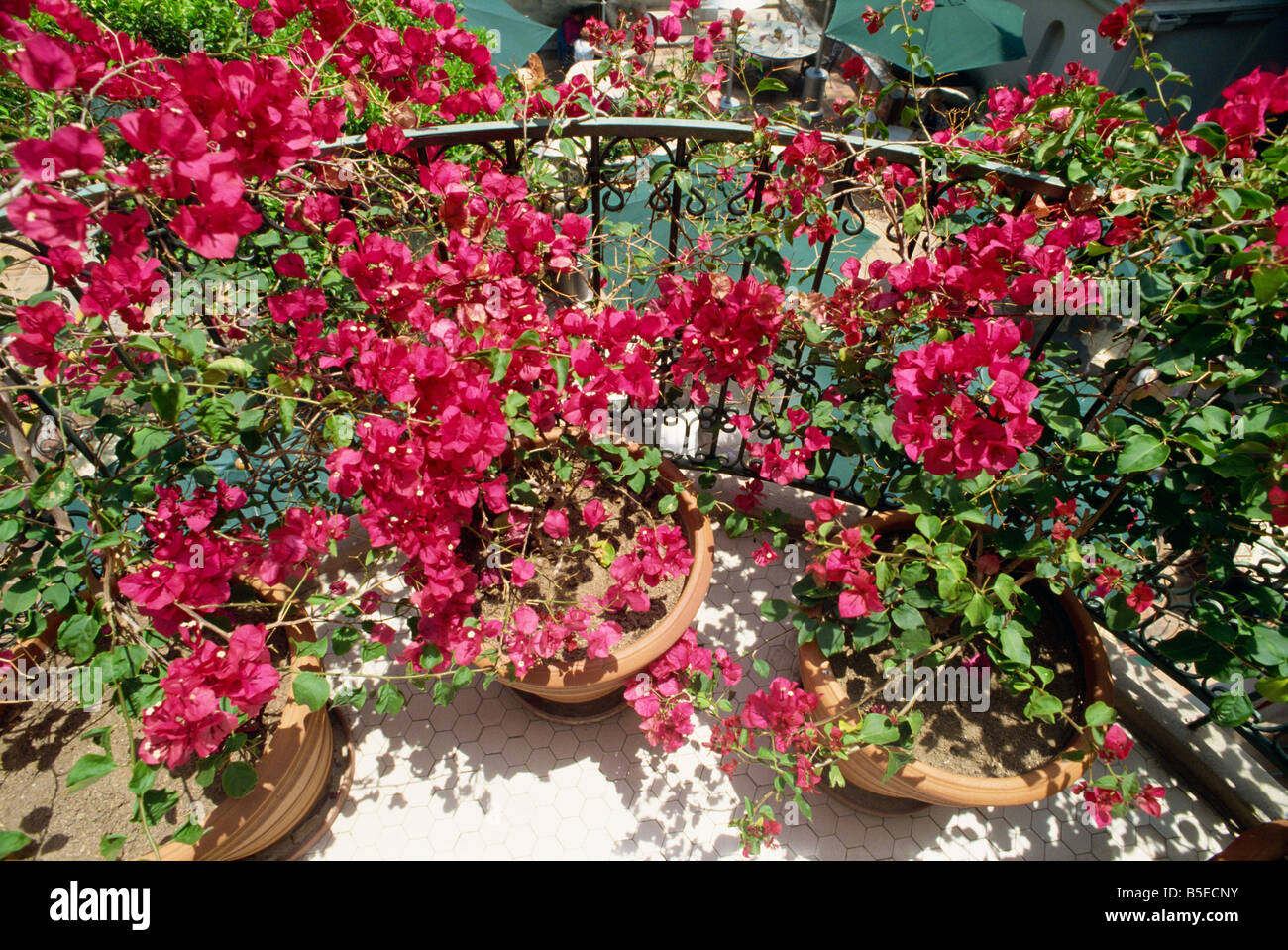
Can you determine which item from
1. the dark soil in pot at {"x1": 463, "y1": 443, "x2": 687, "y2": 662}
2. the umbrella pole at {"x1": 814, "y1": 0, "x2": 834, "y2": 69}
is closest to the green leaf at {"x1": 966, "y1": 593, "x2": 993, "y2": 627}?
the dark soil in pot at {"x1": 463, "y1": 443, "x2": 687, "y2": 662}

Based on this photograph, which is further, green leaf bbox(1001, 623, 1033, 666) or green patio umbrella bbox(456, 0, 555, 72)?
green patio umbrella bbox(456, 0, 555, 72)

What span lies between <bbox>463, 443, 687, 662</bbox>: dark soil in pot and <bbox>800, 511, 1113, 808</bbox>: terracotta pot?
1.49 feet

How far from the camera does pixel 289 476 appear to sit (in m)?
1.79

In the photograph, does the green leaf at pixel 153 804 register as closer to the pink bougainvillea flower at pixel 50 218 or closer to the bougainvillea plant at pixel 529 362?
the bougainvillea plant at pixel 529 362

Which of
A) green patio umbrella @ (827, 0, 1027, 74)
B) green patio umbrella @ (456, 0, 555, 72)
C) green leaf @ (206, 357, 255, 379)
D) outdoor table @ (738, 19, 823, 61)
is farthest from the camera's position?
outdoor table @ (738, 19, 823, 61)

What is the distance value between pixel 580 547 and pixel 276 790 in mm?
915

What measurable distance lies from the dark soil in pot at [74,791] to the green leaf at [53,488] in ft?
1.89

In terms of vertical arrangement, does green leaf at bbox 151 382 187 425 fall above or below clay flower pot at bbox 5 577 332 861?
above

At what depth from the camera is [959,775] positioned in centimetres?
167

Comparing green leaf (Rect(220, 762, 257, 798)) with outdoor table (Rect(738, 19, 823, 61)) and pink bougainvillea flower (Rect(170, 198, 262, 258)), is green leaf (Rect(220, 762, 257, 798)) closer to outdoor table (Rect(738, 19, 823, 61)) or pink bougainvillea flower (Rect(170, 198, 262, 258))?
pink bougainvillea flower (Rect(170, 198, 262, 258))

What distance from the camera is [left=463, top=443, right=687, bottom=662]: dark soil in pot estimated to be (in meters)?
1.83
